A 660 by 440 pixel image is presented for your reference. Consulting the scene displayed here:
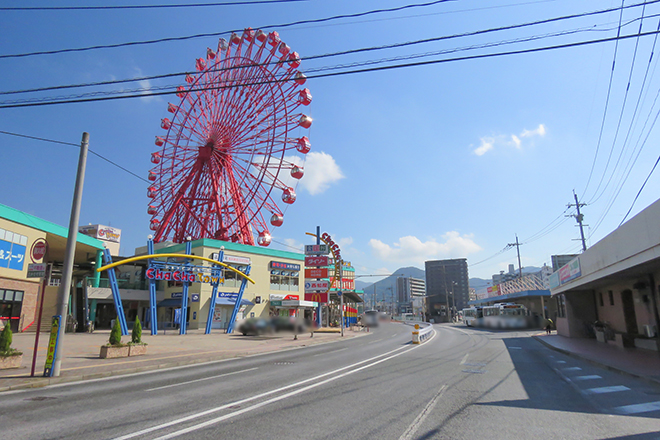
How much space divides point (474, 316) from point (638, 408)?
51420 mm

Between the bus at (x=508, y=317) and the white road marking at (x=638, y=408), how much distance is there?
1510 inches

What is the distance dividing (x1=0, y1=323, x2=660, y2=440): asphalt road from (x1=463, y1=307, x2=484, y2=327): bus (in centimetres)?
3952

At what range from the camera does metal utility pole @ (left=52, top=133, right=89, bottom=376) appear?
41.0ft

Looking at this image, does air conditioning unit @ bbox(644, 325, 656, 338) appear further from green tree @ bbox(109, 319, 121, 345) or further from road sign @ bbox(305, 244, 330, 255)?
road sign @ bbox(305, 244, 330, 255)

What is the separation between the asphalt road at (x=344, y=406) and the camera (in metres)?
6.46

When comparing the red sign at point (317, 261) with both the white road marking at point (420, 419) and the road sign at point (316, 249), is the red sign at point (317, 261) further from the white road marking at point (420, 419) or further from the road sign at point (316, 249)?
the white road marking at point (420, 419)

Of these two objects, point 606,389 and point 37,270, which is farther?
point 37,270

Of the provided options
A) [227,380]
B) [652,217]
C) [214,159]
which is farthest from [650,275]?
[214,159]

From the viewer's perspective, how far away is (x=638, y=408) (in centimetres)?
834

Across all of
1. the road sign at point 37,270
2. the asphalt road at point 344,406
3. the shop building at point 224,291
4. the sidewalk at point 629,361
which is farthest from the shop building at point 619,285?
the road sign at point 37,270

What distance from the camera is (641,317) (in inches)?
894

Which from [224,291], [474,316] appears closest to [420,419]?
[224,291]

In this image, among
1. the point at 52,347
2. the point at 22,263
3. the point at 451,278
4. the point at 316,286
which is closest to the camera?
the point at 52,347

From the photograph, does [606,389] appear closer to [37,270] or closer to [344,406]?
[344,406]
